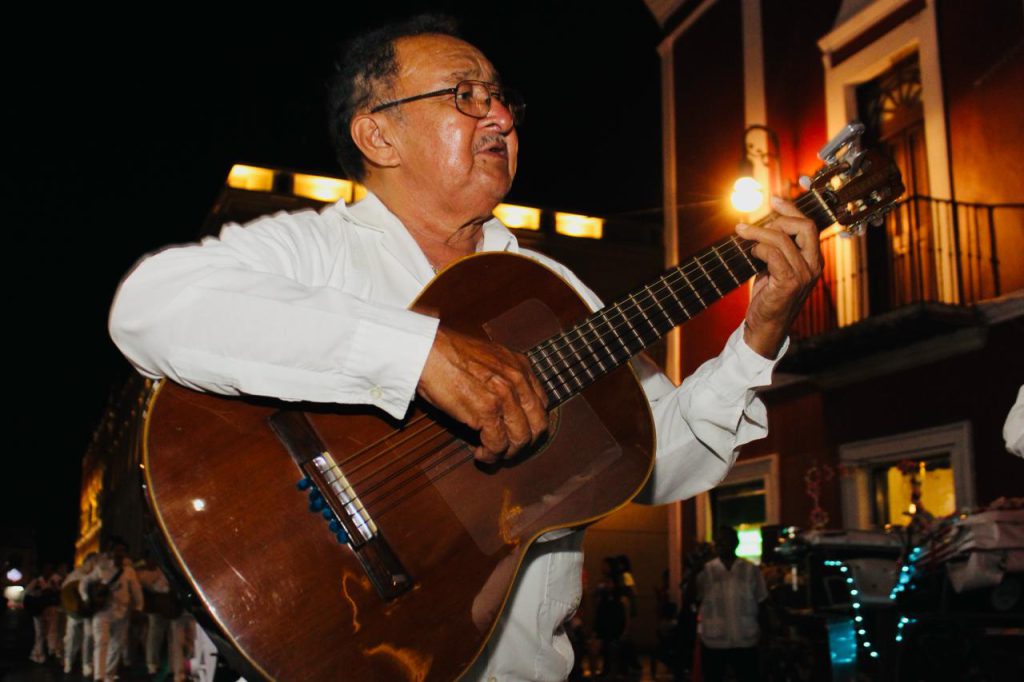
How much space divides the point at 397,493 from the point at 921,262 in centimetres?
1049

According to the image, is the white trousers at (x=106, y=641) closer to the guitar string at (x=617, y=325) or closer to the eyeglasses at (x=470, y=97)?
the eyeglasses at (x=470, y=97)

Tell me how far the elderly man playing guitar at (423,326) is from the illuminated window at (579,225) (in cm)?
2373

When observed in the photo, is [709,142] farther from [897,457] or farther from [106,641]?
[106,641]

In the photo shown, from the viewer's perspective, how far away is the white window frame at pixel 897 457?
10250 mm

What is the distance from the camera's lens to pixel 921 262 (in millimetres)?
10969

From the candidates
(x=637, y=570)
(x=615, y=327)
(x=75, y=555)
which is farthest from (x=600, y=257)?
(x=75, y=555)

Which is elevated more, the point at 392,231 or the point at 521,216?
the point at 521,216

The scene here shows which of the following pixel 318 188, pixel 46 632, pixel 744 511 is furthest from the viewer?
pixel 318 188

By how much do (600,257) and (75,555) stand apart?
69.5 metres

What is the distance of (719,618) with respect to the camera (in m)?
9.12

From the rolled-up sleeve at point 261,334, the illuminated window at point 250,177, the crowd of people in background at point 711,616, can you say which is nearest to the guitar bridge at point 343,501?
the rolled-up sleeve at point 261,334

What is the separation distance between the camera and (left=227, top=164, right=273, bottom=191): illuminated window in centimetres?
2412

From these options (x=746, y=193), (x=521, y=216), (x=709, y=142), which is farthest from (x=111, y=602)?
(x=521, y=216)

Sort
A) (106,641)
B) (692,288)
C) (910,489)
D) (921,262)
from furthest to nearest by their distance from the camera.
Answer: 1. (106,641)
2. (910,489)
3. (921,262)
4. (692,288)
